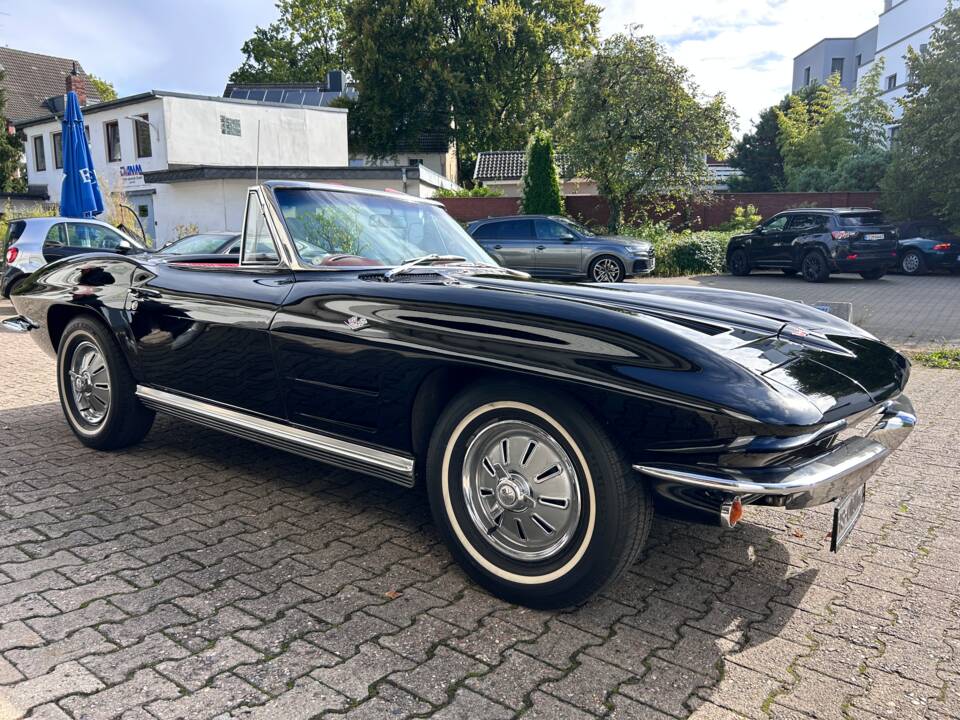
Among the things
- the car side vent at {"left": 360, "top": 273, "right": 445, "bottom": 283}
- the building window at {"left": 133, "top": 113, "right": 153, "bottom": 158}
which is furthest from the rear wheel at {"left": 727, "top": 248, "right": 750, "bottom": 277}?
the building window at {"left": 133, "top": 113, "right": 153, "bottom": 158}

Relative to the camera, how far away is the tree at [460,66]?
3916 centimetres

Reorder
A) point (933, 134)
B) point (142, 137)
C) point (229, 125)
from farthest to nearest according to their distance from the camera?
point (229, 125), point (142, 137), point (933, 134)

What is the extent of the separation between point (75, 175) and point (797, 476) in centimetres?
1503

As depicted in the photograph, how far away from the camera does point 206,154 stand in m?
31.6

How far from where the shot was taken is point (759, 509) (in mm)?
3721

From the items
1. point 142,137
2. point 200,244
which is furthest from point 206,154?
point 200,244

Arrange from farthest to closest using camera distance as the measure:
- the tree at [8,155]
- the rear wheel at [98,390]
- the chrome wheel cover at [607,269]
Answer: the tree at [8,155] < the chrome wheel cover at [607,269] < the rear wheel at [98,390]

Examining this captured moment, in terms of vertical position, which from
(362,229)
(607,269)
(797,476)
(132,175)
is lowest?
(797,476)

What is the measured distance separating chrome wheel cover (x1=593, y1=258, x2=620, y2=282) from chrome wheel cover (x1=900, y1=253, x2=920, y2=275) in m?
8.79

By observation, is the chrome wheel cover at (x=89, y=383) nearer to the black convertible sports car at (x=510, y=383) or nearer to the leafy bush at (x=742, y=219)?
the black convertible sports car at (x=510, y=383)

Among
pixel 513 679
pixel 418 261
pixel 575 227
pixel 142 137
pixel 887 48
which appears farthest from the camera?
pixel 887 48

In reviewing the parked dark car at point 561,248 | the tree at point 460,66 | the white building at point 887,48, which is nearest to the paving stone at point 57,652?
the parked dark car at point 561,248

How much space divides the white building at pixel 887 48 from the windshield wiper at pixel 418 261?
3461 centimetres

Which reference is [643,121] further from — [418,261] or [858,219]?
[418,261]
